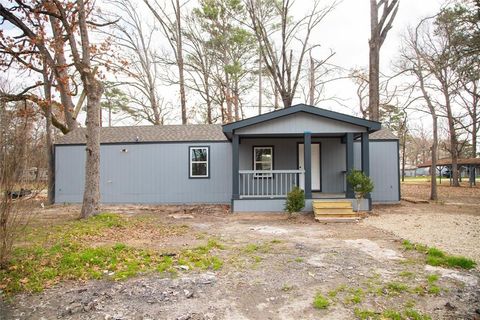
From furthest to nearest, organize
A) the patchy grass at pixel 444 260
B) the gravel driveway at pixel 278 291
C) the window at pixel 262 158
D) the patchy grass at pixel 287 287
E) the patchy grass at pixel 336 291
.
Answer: the window at pixel 262 158
the patchy grass at pixel 444 260
the patchy grass at pixel 287 287
the patchy grass at pixel 336 291
the gravel driveway at pixel 278 291

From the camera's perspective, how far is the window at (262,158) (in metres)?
13.3

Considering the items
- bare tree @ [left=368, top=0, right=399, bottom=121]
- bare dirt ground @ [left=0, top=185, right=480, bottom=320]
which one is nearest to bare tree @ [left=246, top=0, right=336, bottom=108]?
bare tree @ [left=368, top=0, right=399, bottom=121]

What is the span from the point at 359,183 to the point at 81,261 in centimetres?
825

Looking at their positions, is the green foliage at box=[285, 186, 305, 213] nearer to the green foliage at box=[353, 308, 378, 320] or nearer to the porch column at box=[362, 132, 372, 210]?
the porch column at box=[362, 132, 372, 210]

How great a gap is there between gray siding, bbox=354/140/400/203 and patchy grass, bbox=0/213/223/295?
8.88m

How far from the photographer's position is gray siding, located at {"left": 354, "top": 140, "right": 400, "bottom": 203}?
42.3 ft

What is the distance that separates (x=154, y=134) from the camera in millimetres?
14211

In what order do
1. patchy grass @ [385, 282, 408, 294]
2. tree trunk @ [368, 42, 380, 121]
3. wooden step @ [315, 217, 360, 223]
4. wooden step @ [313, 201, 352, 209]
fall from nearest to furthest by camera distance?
patchy grass @ [385, 282, 408, 294] → wooden step @ [315, 217, 360, 223] → wooden step @ [313, 201, 352, 209] → tree trunk @ [368, 42, 380, 121]

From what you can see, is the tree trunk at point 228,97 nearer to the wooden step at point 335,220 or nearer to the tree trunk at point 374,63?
the tree trunk at point 374,63

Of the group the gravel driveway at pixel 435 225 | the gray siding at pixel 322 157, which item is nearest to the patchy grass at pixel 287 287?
the gravel driveway at pixel 435 225

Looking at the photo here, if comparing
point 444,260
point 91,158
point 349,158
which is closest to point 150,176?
point 91,158

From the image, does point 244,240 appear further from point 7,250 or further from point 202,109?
point 202,109

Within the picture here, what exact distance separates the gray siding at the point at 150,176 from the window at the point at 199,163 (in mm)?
176

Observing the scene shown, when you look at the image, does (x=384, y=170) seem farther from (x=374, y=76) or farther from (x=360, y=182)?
(x=374, y=76)
